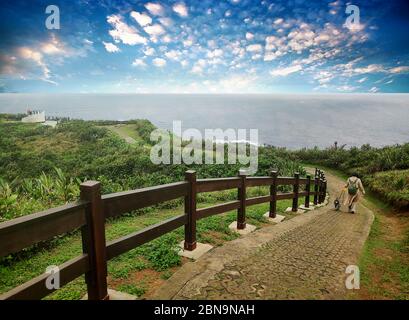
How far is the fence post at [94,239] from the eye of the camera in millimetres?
2697

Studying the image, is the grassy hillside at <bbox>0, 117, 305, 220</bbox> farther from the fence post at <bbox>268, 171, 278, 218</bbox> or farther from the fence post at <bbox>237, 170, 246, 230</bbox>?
the fence post at <bbox>237, 170, 246, 230</bbox>

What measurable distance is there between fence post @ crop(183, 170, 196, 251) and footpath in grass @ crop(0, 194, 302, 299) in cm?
27

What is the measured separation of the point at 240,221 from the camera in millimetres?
6289

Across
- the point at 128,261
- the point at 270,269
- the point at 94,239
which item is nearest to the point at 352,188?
the point at 270,269

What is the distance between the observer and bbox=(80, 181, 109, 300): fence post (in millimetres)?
2697

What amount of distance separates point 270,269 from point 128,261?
7.11 ft

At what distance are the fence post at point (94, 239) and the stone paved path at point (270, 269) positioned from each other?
2.34 ft

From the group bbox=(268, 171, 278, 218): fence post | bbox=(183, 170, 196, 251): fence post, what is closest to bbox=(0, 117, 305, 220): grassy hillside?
bbox=(268, 171, 278, 218): fence post

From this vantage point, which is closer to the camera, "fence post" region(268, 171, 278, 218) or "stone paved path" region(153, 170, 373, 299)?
"stone paved path" region(153, 170, 373, 299)

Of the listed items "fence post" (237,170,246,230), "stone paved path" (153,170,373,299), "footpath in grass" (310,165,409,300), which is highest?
"fence post" (237,170,246,230)

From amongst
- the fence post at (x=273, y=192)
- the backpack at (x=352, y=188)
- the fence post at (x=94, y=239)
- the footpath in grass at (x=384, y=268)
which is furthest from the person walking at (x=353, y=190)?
the fence post at (x=94, y=239)
